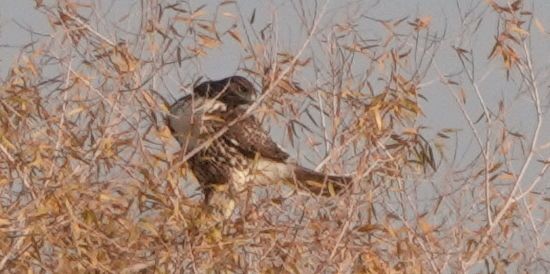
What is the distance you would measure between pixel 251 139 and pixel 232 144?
0.23 metres

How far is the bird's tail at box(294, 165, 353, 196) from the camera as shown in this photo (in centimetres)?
614

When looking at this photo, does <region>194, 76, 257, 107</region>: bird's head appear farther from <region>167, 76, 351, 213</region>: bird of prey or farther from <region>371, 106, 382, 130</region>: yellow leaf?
<region>371, 106, 382, 130</region>: yellow leaf

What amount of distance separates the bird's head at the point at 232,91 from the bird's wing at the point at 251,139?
0.05m

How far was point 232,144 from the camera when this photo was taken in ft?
24.6

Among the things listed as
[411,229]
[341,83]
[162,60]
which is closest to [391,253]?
[411,229]

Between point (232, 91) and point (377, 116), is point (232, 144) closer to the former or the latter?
point (232, 91)

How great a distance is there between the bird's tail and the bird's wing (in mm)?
373

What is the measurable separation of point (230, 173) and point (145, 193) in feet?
5.26

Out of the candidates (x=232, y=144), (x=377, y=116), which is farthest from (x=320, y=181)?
(x=232, y=144)

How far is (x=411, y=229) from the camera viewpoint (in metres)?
6.19

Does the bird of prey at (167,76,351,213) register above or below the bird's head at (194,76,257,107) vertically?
below

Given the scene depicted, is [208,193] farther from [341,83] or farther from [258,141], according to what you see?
[341,83]

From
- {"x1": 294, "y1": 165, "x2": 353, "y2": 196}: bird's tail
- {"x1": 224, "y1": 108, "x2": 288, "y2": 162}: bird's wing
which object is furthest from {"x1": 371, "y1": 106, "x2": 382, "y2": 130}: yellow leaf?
{"x1": 224, "y1": 108, "x2": 288, "y2": 162}: bird's wing

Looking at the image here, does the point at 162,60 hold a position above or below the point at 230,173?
above
